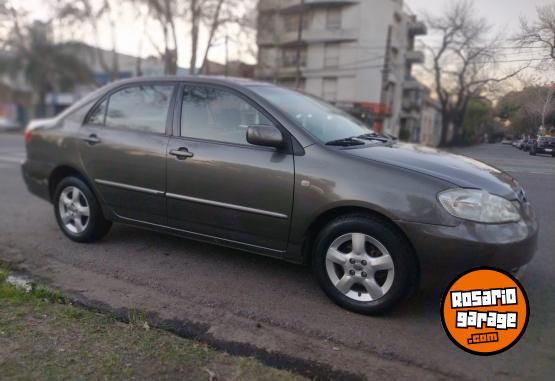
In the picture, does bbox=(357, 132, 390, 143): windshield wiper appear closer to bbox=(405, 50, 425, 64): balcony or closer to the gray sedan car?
the gray sedan car

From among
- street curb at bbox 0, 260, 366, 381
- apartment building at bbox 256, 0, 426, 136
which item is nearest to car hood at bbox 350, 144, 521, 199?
street curb at bbox 0, 260, 366, 381

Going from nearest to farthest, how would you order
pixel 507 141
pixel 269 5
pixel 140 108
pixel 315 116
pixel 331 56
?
pixel 507 141 → pixel 315 116 → pixel 140 108 → pixel 269 5 → pixel 331 56

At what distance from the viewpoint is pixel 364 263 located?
115 inches

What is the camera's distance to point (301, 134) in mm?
3211

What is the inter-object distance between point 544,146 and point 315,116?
1655mm

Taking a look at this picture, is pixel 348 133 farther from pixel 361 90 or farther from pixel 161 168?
pixel 361 90

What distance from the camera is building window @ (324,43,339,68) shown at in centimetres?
2066

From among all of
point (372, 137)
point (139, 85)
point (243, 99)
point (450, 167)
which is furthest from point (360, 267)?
point (139, 85)

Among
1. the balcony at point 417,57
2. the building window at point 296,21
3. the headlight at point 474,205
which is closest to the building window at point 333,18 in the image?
the building window at point 296,21

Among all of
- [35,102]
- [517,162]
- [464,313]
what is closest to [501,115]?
[517,162]

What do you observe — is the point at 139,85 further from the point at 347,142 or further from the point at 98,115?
the point at 347,142

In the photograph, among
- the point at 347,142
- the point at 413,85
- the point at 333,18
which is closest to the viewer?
the point at 347,142

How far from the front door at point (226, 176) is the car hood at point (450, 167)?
2.03 feet

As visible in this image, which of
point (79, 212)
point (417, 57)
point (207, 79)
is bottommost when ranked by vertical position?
point (79, 212)
